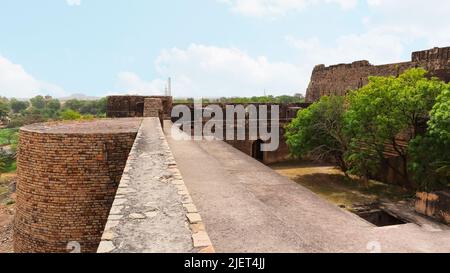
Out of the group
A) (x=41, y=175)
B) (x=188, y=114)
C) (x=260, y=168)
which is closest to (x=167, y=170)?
(x=260, y=168)

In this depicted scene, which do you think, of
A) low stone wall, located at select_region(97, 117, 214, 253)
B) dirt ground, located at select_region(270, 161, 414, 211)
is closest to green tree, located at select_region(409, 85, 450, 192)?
dirt ground, located at select_region(270, 161, 414, 211)

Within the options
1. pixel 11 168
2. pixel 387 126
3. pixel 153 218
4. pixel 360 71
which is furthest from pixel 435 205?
pixel 11 168

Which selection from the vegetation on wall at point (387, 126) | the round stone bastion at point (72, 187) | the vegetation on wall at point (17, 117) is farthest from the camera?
the vegetation on wall at point (17, 117)

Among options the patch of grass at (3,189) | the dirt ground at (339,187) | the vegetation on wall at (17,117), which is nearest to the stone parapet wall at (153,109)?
the dirt ground at (339,187)

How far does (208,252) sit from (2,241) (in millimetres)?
13228

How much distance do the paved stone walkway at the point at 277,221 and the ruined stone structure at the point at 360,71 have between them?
12.3 m

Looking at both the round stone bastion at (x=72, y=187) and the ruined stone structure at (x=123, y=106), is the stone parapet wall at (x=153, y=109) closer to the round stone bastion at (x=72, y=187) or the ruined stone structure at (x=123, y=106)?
the ruined stone structure at (x=123, y=106)

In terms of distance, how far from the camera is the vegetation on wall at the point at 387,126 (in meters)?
10.5

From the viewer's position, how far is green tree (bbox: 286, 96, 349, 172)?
15953 millimetres

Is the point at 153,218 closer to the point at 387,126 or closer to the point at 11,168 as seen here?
the point at 387,126

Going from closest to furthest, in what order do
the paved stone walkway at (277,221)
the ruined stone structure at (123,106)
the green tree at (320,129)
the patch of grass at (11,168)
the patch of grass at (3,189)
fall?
the paved stone walkway at (277,221)
the green tree at (320,129)
the ruined stone structure at (123,106)
the patch of grass at (3,189)
the patch of grass at (11,168)

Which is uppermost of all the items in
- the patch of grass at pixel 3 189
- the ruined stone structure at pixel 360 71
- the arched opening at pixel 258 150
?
the ruined stone structure at pixel 360 71

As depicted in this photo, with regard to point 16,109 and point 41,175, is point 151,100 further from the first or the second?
point 16,109

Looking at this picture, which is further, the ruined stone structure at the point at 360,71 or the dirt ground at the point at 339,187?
the ruined stone structure at the point at 360,71
